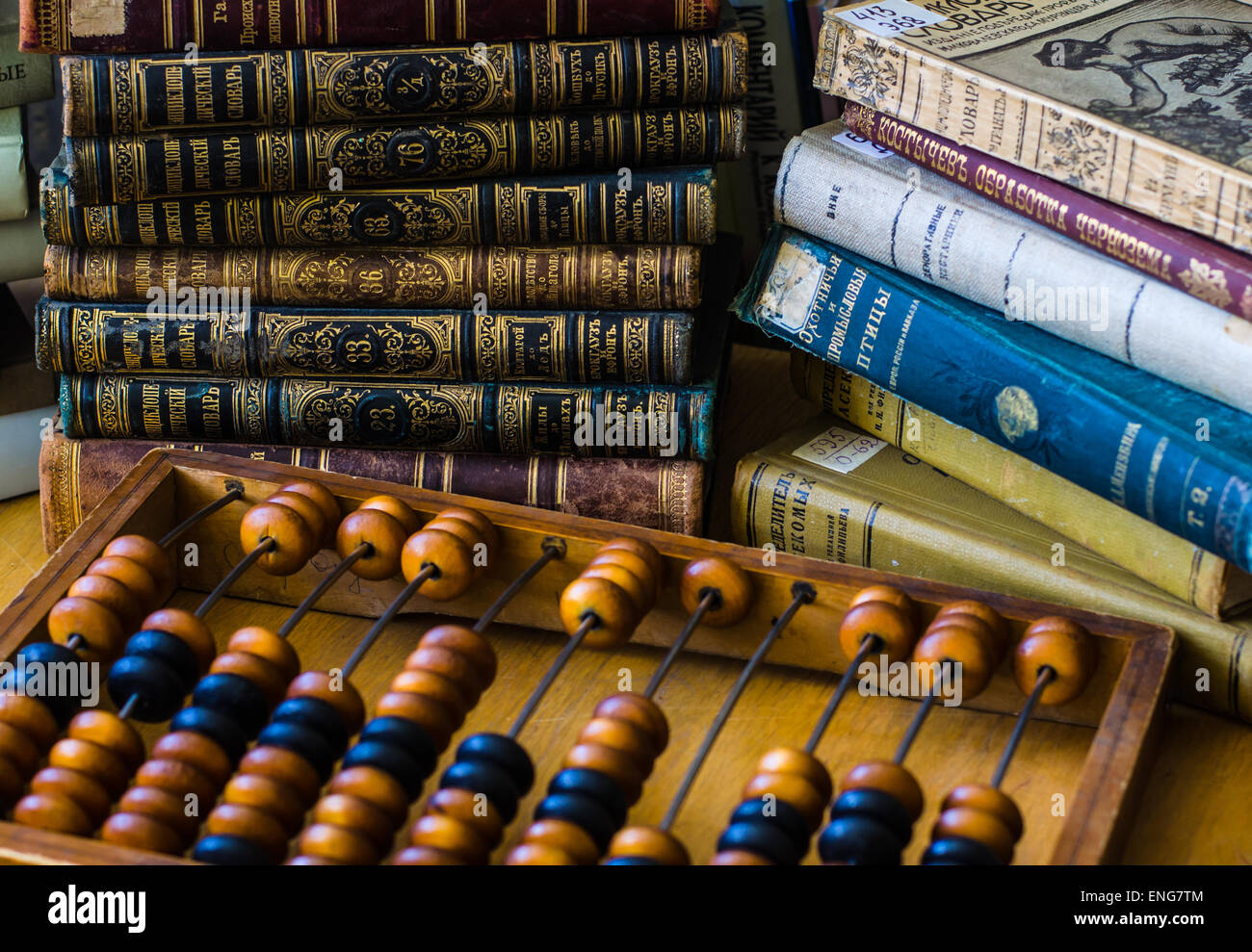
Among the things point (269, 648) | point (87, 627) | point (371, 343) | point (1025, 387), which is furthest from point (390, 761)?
point (1025, 387)

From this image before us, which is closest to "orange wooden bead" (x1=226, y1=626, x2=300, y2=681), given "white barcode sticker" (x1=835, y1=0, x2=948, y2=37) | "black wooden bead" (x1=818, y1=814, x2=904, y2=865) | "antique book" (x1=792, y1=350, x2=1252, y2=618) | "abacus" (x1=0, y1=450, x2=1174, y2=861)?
"abacus" (x1=0, y1=450, x2=1174, y2=861)

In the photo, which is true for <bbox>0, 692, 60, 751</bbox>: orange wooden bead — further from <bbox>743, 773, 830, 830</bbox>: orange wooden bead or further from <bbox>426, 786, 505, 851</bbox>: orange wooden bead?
<bbox>743, 773, 830, 830</bbox>: orange wooden bead

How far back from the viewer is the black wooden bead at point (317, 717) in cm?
73

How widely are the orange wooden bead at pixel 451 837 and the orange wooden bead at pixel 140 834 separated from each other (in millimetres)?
119

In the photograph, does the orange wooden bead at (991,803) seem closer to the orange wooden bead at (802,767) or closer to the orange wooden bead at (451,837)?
the orange wooden bead at (802,767)

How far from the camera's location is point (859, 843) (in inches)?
25.6

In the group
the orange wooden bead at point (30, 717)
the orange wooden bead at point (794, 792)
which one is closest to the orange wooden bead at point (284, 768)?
the orange wooden bead at point (30, 717)

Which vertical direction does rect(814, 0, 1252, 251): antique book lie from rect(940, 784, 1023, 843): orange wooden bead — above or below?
above

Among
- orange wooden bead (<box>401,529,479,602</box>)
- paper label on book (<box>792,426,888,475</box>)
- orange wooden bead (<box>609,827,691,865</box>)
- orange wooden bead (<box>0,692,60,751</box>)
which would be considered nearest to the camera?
orange wooden bead (<box>609,827,691,865</box>)

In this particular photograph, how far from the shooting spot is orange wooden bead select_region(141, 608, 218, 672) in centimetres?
79

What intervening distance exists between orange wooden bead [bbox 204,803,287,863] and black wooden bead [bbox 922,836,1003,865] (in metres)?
0.31

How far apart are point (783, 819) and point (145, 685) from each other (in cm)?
36

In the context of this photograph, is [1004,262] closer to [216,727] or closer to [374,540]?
[374,540]

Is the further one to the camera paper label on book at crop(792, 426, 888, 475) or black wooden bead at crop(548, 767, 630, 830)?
paper label on book at crop(792, 426, 888, 475)
